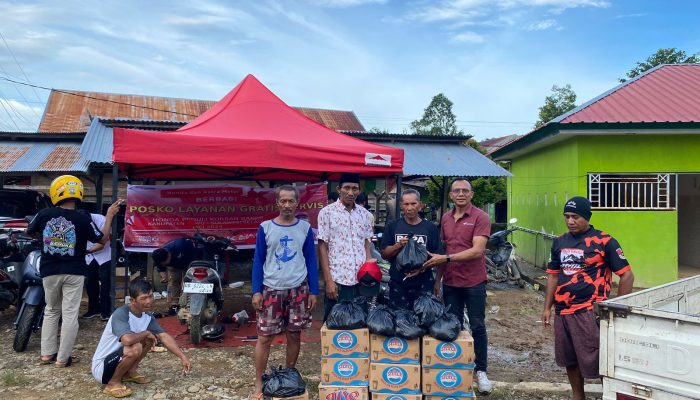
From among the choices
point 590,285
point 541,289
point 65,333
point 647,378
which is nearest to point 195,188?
point 65,333

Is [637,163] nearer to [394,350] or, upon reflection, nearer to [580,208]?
[580,208]

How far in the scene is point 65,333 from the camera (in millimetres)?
4055

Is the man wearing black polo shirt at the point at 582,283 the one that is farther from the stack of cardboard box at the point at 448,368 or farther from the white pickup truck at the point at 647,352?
the stack of cardboard box at the point at 448,368

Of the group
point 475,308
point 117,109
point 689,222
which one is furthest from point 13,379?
point 117,109

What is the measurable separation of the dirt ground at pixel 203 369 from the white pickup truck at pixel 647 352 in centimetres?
133

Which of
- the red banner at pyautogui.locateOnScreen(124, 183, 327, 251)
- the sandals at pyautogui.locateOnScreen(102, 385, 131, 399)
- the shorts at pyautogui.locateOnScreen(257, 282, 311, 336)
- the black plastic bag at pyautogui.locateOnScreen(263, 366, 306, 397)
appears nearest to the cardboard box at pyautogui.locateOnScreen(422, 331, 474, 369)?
the black plastic bag at pyautogui.locateOnScreen(263, 366, 306, 397)

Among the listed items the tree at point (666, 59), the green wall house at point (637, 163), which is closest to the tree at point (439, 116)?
the tree at point (666, 59)

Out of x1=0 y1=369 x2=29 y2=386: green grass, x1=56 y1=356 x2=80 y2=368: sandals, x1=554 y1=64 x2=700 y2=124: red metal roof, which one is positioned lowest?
x1=0 y1=369 x2=29 y2=386: green grass

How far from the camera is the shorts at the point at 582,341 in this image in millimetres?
3084

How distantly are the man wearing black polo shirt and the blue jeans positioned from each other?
2.04 ft

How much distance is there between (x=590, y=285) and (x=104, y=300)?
18.2 ft

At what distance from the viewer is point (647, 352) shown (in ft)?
8.16

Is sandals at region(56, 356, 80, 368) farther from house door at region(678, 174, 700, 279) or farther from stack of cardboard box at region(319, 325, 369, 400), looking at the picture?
house door at region(678, 174, 700, 279)

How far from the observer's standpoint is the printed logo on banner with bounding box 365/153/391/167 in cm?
506
